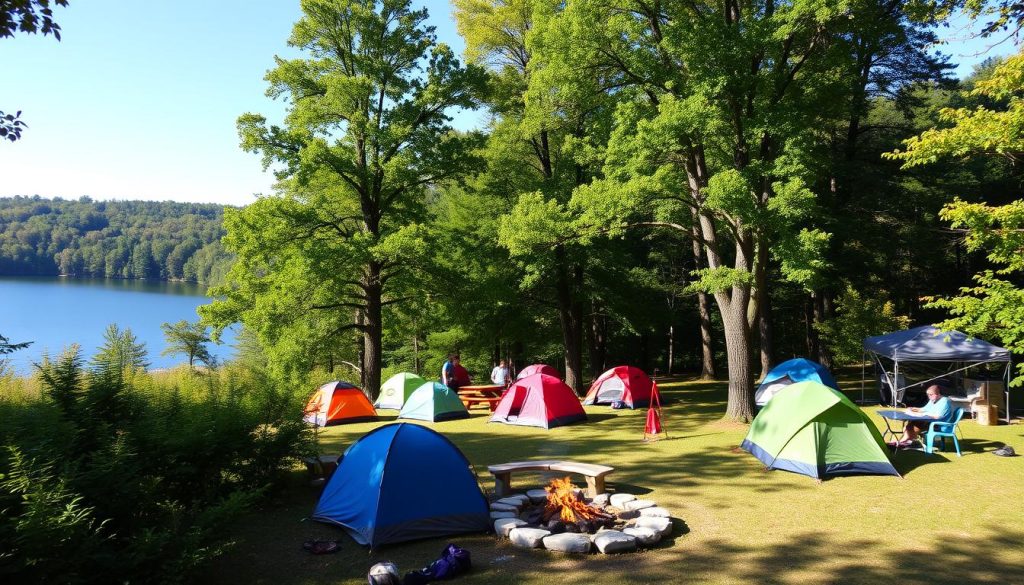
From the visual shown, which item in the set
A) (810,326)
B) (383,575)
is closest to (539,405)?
(383,575)

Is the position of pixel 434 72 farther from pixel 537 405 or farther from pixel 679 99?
pixel 537 405

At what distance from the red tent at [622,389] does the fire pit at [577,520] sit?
826 centimetres

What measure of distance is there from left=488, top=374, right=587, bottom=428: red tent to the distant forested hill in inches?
3547

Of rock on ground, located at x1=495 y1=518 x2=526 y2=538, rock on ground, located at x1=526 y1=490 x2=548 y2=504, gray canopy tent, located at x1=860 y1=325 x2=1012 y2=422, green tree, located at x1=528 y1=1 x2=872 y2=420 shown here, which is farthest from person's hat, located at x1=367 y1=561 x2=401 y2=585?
gray canopy tent, located at x1=860 y1=325 x2=1012 y2=422

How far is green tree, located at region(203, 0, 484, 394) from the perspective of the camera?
14555mm

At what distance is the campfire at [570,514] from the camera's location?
21.2ft

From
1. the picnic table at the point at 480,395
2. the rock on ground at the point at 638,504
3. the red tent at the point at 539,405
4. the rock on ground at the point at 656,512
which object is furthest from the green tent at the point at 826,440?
the picnic table at the point at 480,395

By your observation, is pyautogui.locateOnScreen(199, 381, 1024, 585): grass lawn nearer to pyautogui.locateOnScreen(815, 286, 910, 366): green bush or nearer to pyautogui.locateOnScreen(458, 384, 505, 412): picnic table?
pyautogui.locateOnScreen(458, 384, 505, 412): picnic table

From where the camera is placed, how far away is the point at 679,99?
40.2 feet

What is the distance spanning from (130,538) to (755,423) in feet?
28.8

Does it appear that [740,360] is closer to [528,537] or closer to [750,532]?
[750,532]

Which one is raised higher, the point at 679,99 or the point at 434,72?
the point at 434,72

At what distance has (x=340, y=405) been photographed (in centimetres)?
1400

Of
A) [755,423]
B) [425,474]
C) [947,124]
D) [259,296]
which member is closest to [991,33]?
[755,423]
